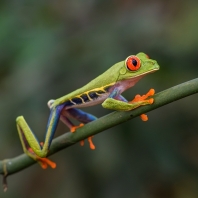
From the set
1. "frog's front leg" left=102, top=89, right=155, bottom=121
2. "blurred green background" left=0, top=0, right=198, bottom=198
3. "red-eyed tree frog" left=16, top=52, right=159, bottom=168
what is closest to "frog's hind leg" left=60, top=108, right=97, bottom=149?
"red-eyed tree frog" left=16, top=52, right=159, bottom=168

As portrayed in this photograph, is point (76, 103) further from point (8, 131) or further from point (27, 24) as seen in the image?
point (27, 24)

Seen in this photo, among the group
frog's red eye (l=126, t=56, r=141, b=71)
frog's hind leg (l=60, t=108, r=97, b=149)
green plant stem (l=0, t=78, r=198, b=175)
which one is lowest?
green plant stem (l=0, t=78, r=198, b=175)

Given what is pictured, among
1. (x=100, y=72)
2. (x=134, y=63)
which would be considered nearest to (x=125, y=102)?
(x=134, y=63)

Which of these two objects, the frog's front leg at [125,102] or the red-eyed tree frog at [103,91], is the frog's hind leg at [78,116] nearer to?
the red-eyed tree frog at [103,91]

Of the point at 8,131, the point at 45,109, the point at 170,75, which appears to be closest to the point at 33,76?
the point at 45,109

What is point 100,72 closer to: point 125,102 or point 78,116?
point 78,116

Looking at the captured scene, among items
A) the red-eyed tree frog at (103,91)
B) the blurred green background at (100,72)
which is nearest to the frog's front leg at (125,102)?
the red-eyed tree frog at (103,91)

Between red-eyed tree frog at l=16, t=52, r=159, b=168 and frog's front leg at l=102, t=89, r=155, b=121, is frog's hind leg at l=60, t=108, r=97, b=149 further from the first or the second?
frog's front leg at l=102, t=89, r=155, b=121
